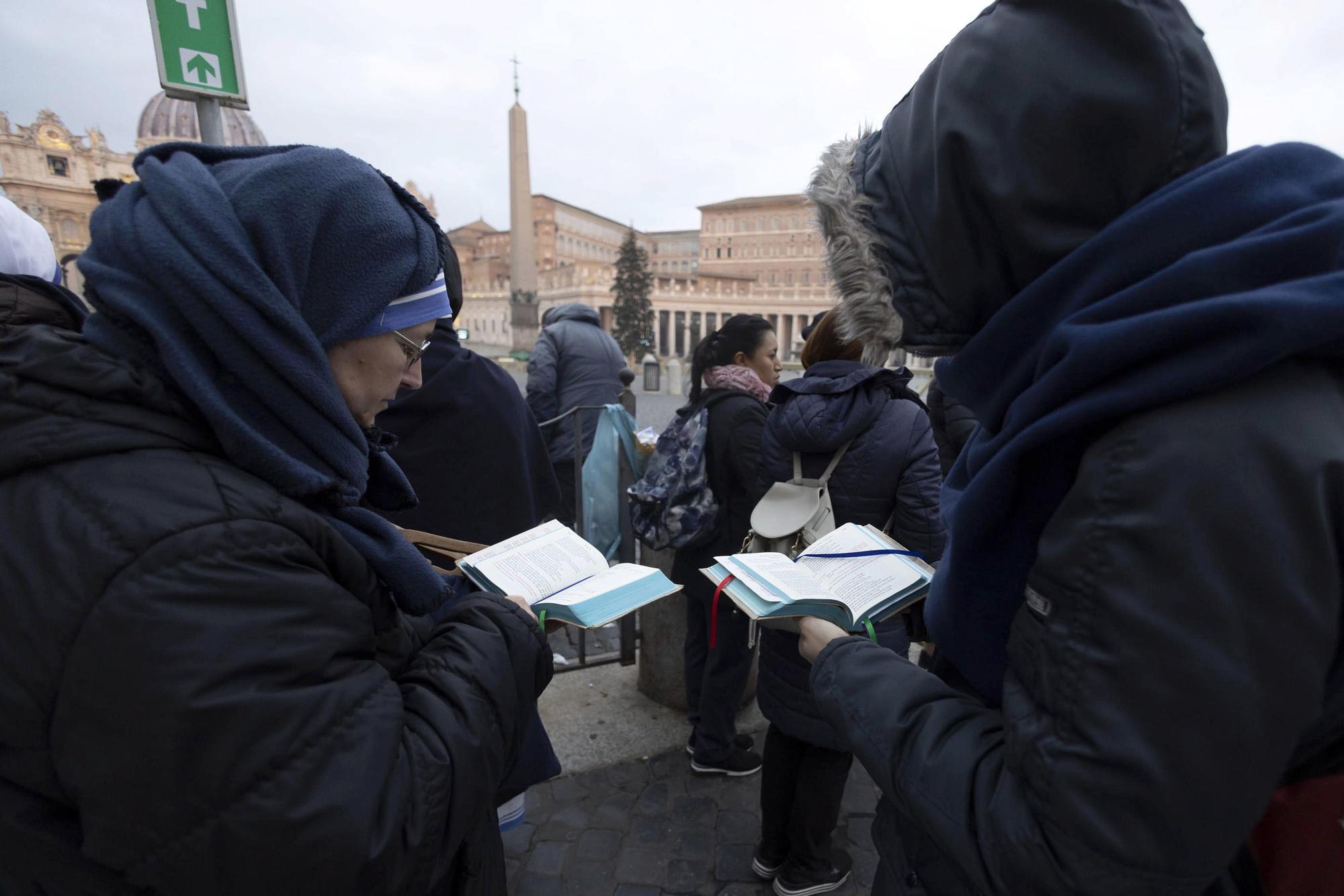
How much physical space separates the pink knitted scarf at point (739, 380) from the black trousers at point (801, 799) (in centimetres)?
143

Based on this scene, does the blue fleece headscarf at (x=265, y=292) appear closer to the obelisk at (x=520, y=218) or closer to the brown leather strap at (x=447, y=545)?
the brown leather strap at (x=447, y=545)

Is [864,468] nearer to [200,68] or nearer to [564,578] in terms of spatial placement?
[564,578]

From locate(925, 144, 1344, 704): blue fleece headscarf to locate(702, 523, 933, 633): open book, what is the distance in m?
0.48

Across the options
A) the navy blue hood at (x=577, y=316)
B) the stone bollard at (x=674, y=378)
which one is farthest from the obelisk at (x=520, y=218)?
the navy blue hood at (x=577, y=316)

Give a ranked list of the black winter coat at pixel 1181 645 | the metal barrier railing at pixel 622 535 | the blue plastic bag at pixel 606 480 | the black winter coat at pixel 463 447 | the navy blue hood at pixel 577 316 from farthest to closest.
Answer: the navy blue hood at pixel 577 316 → the blue plastic bag at pixel 606 480 → the metal barrier railing at pixel 622 535 → the black winter coat at pixel 463 447 → the black winter coat at pixel 1181 645

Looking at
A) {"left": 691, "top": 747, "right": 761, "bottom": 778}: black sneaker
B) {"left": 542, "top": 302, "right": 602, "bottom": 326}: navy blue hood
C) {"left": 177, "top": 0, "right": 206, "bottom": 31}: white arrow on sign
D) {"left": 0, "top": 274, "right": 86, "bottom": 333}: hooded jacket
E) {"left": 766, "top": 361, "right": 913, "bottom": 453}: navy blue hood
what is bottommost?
{"left": 691, "top": 747, "right": 761, "bottom": 778}: black sneaker

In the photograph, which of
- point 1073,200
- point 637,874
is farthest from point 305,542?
point 637,874

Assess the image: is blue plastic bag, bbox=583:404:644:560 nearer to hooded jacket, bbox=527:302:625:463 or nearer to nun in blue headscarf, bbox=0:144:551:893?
hooded jacket, bbox=527:302:625:463

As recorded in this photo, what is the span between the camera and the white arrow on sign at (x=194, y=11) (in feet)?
9.80

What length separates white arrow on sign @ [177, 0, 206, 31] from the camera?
118 inches

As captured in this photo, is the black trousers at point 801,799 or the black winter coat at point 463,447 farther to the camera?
the black winter coat at point 463,447

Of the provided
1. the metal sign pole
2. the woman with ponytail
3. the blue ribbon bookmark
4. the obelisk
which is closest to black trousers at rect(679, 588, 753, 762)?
the woman with ponytail

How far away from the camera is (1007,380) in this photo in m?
0.99

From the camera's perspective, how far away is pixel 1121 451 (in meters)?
0.76
